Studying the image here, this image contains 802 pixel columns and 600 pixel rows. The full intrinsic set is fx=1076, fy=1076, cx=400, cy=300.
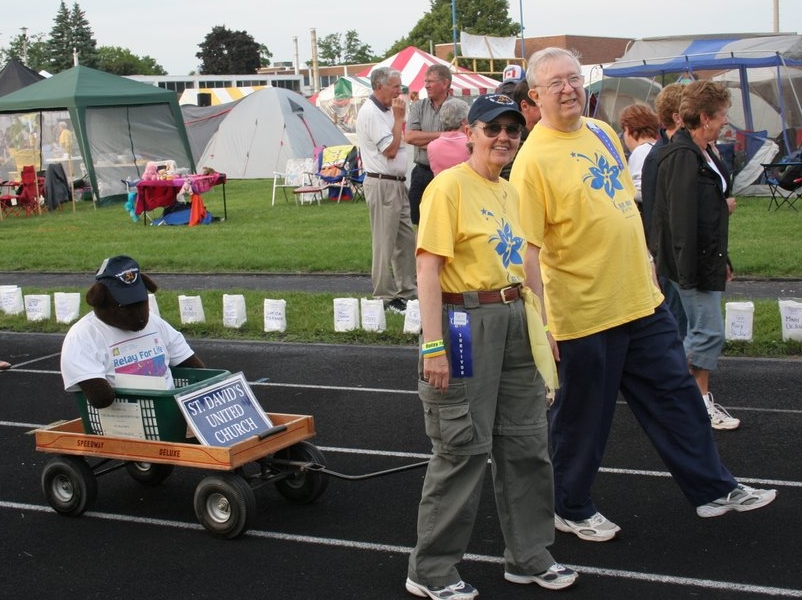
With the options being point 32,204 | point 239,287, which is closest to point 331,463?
point 239,287

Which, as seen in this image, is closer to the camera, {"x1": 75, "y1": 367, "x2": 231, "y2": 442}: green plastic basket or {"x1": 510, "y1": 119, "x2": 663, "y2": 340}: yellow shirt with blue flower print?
{"x1": 510, "y1": 119, "x2": 663, "y2": 340}: yellow shirt with blue flower print

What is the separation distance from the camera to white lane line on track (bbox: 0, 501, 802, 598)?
4.35 m

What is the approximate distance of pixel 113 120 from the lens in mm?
27016

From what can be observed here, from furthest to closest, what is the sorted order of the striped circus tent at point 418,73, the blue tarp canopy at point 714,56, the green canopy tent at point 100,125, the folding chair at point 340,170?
1. the striped circus tent at point 418,73
2. the green canopy tent at point 100,125
3. the folding chair at point 340,170
4. the blue tarp canopy at point 714,56

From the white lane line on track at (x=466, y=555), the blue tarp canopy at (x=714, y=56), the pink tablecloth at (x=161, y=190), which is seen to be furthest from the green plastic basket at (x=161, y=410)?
the blue tarp canopy at (x=714, y=56)

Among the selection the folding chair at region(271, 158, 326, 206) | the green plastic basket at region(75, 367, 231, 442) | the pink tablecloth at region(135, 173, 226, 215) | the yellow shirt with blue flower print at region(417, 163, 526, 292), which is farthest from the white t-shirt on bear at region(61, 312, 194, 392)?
the folding chair at region(271, 158, 326, 206)

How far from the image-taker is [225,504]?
5.30 meters

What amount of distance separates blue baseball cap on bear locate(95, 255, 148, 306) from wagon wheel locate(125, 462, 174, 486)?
1054mm

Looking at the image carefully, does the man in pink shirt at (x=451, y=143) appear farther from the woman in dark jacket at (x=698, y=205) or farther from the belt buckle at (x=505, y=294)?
the belt buckle at (x=505, y=294)

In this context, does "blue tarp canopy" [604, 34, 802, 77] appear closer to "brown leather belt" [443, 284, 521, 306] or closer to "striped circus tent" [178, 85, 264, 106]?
"brown leather belt" [443, 284, 521, 306]

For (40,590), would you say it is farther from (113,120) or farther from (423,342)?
(113,120)

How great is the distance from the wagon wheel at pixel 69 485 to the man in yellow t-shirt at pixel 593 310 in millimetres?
2473

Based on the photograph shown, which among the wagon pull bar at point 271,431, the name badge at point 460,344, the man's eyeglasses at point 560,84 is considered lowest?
the wagon pull bar at point 271,431

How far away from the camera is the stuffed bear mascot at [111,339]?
5461 mm
